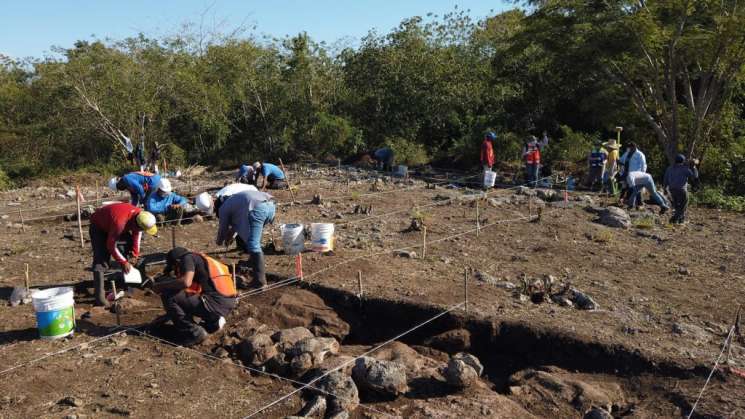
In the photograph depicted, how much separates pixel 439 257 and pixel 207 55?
682 inches

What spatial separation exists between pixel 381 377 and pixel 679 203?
7748mm

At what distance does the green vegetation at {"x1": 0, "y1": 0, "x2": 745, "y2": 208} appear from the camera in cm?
1653

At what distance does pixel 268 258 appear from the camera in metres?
8.04

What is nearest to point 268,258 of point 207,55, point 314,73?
point 314,73

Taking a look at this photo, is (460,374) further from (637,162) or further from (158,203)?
(637,162)

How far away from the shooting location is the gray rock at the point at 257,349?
528 cm

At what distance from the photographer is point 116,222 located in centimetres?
615

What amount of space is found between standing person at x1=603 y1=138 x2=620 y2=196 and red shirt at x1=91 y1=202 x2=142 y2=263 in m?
9.85

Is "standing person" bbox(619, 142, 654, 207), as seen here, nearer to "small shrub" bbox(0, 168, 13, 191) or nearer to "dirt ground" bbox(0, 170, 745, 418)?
"dirt ground" bbox(0, 170, 745, 418)

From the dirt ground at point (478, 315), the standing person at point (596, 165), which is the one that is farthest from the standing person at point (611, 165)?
the dirt ground at point (478, 315)

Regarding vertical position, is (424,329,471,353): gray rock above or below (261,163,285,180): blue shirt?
below

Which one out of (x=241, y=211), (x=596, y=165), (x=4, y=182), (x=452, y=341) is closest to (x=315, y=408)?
(x=452, y=341)

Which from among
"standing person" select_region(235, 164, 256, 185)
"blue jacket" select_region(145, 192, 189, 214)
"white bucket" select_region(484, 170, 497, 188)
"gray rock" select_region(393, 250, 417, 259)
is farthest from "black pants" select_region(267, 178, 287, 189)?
"gray rock" select_region(393, 250, 417, 259)

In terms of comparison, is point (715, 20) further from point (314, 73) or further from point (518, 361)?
point (314, 73)
